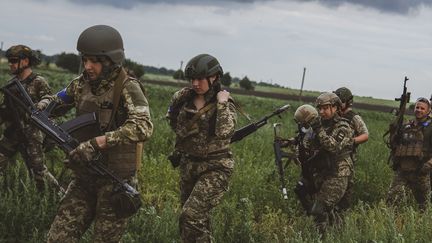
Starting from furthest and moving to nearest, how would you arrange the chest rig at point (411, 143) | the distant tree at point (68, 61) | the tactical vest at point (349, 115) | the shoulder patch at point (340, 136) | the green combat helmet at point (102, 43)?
the distant tree at point (68, 61)
the chest rig at point (411, 143)
the tactical vest at point (349, 115)
the shoulder patch at point (340, 136)
the green combat helmet at point (102, 43)

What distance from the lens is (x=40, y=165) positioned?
24.0ft

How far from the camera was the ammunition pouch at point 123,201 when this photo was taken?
A: 13.7 ft

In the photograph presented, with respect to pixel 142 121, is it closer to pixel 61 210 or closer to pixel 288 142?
pixel 61 210

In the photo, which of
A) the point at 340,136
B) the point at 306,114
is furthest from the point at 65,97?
the point at 340,136

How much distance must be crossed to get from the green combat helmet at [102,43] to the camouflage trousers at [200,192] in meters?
1.47

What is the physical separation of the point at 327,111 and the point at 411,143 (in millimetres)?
1969

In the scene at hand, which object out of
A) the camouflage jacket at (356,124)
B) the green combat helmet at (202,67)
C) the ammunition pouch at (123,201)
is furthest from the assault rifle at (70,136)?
the camouflage jacket at (356,124)

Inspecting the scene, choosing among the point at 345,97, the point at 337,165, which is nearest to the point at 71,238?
the point at 337,165

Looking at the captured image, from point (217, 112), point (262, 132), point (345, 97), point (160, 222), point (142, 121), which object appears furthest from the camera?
point (262, 132)

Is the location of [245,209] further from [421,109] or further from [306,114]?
[421,109]

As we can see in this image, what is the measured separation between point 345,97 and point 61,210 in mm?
4742

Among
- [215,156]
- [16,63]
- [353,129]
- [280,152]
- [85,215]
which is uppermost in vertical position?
[16,63]

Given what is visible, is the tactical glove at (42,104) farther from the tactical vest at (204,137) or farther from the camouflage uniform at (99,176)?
the camouflage uniform at (99,176)

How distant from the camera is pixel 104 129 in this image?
4.22 m
